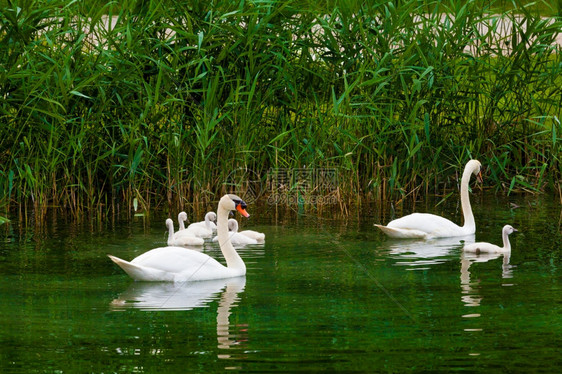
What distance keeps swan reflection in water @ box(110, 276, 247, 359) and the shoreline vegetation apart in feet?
10.9

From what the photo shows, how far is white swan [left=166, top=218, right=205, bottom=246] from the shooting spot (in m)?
11.3

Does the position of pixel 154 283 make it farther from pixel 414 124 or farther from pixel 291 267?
pixel 414 124

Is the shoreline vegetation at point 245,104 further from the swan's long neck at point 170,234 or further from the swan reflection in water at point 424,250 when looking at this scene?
the swan reflection in water at point 424,250

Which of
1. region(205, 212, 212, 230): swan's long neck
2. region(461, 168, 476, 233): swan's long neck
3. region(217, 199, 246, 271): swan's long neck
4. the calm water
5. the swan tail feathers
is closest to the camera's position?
the calm water

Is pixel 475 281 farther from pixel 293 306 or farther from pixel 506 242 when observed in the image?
pixel 293 306

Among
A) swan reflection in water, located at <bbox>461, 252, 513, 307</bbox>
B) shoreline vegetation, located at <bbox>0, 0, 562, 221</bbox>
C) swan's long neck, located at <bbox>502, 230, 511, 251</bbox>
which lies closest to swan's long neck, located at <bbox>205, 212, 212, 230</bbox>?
shoreline vegetation, located at <bbox>0, 0, 562, 221</bbox>

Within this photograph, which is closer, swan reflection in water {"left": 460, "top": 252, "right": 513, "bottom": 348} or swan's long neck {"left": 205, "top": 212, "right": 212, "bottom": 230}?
swan reflection in water {"left": 460, "top": 252, "right": 513, "bottom": 348}

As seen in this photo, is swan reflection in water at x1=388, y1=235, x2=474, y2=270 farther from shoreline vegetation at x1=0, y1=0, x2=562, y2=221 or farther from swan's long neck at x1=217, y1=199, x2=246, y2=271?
shoreline vegetation at x1=0, y1=0, x2=562, y2=221

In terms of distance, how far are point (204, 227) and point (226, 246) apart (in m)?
1.82

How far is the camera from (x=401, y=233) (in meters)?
11.7

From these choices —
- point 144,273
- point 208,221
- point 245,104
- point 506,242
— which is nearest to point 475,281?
point 506,242

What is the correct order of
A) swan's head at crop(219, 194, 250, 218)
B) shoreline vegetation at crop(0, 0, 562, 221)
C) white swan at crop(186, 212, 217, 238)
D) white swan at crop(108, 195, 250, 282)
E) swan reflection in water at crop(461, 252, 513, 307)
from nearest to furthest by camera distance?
swan reflection in water at crop(461, 252, 513, 307) < white swan at crop(108, 195, 250, 282) < swan's head at crop(219, 194, 250, 218) < white swan at crop(186, 212, 217, 238) < shoreline vegetation at crop(0, 0, 562, 221)

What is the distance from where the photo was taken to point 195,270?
379 inches

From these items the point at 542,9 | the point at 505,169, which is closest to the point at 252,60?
the point at 505,169
